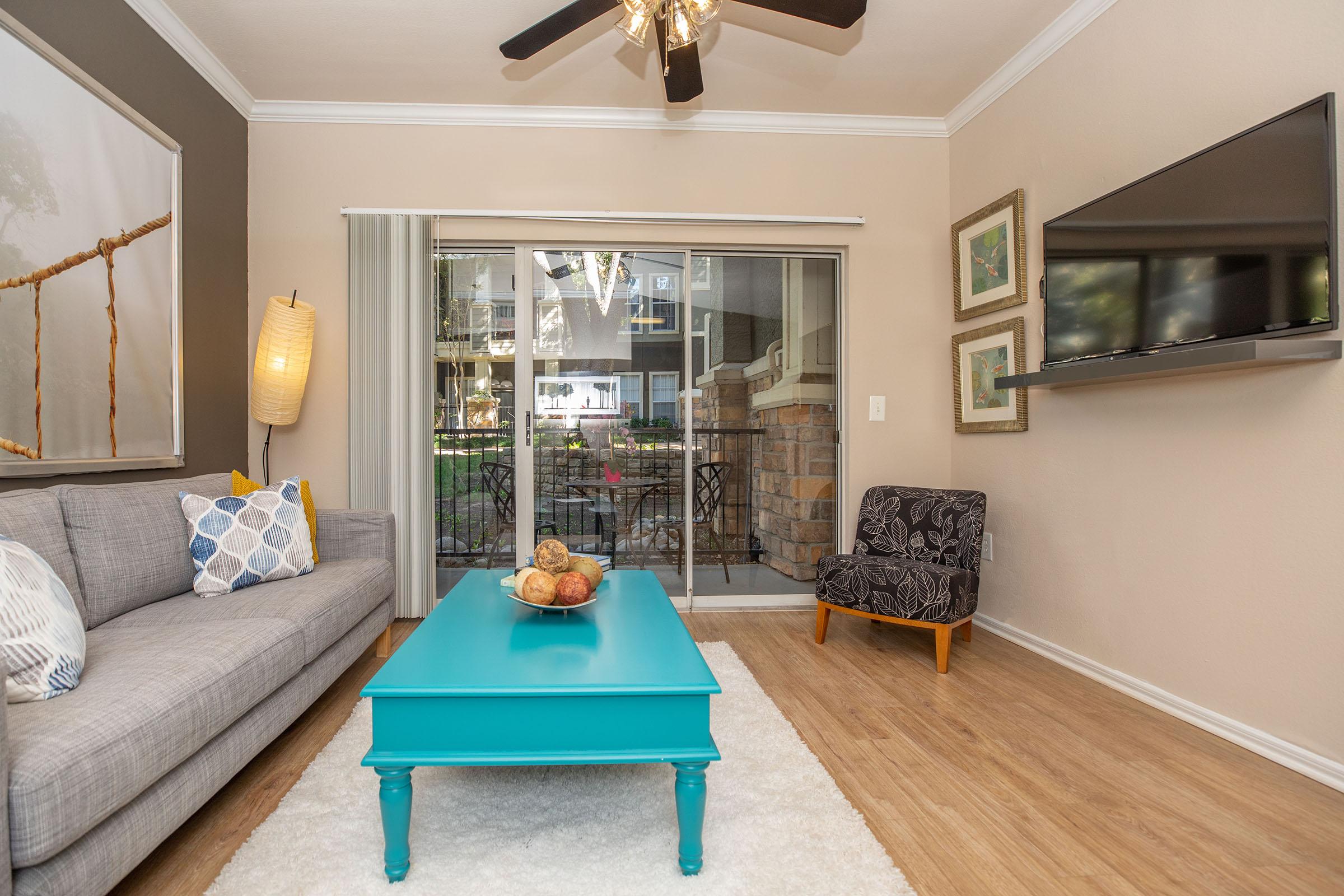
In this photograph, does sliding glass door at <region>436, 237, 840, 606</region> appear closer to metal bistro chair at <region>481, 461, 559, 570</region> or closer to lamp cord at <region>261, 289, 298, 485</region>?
metal bistro chair at <region>481, 461, 559, 570</region>

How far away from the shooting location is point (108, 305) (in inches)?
98.2

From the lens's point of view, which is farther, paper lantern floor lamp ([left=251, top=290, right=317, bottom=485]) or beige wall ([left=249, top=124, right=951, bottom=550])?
beige wall ([left=249, top=124, right=951, bottom=550])

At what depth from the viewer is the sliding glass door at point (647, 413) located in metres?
3.80

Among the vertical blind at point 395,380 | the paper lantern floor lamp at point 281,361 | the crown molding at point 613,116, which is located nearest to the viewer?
the paper lantern floor lamp at point 281,361

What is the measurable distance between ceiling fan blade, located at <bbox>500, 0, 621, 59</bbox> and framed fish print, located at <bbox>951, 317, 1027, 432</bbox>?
2.20m

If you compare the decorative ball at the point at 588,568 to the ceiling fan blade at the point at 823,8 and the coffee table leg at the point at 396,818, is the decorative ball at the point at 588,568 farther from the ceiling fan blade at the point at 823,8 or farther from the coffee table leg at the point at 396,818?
the ceiling fan blade at the point at 823,8

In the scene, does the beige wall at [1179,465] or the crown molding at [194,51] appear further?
the crown molding at [194,51]

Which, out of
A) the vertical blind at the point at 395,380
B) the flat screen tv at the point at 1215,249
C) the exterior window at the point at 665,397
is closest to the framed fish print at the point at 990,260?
the flat screen tv at the point at 1215,249

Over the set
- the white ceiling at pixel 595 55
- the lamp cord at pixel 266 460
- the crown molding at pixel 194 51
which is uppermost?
the white ceiling at pixel 595 55

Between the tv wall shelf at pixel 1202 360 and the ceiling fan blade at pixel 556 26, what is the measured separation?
2.07m

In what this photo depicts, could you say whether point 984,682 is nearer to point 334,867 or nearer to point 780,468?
point 780,468

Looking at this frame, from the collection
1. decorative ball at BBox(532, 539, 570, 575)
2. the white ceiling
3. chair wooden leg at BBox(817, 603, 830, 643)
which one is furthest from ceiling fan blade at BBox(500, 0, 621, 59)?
chair wooden leg at BBox(817, 603, 830, 643)

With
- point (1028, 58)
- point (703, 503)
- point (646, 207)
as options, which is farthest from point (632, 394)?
point (1028, 58)

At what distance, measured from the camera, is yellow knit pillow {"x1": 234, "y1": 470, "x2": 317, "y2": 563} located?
2.76 meters
